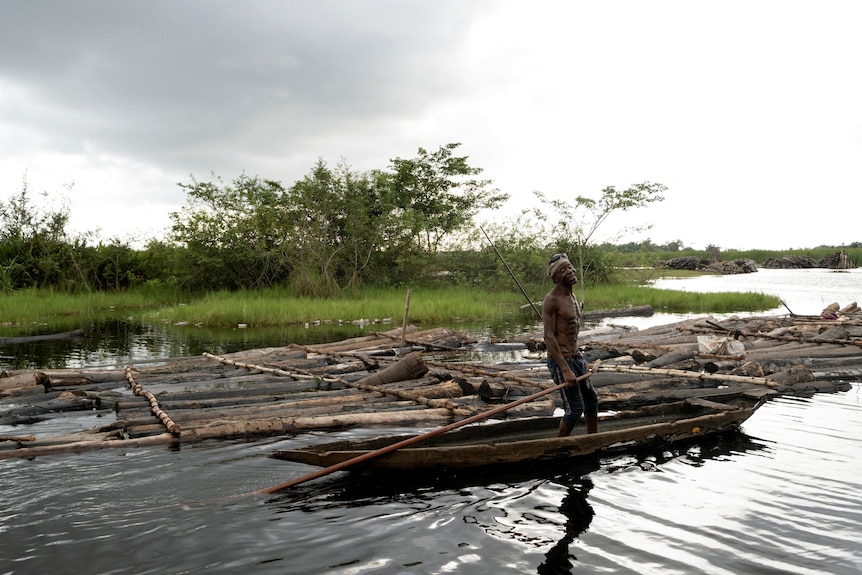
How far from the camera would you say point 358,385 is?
9.20 meters

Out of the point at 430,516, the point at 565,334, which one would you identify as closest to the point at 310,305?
the point at 565,334

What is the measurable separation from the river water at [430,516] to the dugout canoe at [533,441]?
20cm

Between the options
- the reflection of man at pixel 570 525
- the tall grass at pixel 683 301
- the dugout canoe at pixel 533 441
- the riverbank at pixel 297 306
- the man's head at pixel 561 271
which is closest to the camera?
the reflection of man at pixel 570 525

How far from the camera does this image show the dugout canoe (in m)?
5.37

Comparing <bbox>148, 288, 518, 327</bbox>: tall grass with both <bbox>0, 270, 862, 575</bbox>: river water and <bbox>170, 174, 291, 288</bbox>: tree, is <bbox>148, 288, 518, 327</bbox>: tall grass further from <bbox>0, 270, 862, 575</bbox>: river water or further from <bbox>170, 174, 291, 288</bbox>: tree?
<bbox>0, 270, 862, 575</bbox>: river water

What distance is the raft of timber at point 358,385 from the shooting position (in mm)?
7090

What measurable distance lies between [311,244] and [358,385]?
57.8 ft

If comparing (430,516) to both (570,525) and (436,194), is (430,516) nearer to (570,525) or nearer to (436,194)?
(570,525)

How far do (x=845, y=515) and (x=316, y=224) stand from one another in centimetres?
2378

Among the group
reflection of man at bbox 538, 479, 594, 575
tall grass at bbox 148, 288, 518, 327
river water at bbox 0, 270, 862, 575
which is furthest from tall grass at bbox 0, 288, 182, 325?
reflection of man at bbox 538, 479, 594, 575

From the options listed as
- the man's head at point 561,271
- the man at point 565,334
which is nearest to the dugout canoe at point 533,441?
the man at point 565,334

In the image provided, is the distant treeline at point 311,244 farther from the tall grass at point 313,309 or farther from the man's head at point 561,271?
the man's head at point 561,271

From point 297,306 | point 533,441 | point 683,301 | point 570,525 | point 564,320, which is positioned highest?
point 564,320

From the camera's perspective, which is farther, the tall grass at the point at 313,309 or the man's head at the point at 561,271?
the tall grass at the point at 313,309
